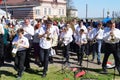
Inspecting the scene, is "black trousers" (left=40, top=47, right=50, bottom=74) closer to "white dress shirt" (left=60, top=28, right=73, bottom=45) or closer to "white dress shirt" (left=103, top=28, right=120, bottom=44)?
"white dress shirt" (left=60, top=28, right=73, bottom=45)

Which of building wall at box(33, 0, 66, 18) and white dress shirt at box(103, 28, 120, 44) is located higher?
white dress shirt at box(103, 28, 120, 44)

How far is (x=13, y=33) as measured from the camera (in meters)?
15.4

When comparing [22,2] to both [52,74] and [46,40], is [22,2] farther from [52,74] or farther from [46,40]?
[46,40]

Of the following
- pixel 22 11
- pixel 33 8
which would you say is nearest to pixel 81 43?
pixel 33 8

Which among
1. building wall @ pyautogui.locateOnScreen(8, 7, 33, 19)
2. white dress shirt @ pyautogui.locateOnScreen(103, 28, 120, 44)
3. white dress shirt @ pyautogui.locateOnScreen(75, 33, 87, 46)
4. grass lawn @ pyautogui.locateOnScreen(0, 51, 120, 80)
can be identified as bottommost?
building wall @ pyautogui.locateOnScreen(8, 7, 33, 19)

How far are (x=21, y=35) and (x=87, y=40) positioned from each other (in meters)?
4.68

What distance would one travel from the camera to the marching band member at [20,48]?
12.8 meters

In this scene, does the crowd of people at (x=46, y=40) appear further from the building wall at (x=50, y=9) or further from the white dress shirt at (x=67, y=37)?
the building wall at (x=50, y=9)

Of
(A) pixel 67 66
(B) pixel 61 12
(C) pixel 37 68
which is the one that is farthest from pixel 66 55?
(B) pixel 61 12

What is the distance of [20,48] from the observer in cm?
1283

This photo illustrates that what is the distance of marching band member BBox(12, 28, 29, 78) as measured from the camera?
1277 centimetres

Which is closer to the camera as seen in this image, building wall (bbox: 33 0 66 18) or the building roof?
the building roof

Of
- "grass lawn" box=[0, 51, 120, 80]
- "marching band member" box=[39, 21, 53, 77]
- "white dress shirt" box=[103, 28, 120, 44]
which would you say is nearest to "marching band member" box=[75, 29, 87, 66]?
"grass lawn" box=[0, 51, 120, 80]

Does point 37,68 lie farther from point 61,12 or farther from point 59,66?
point 61,12
